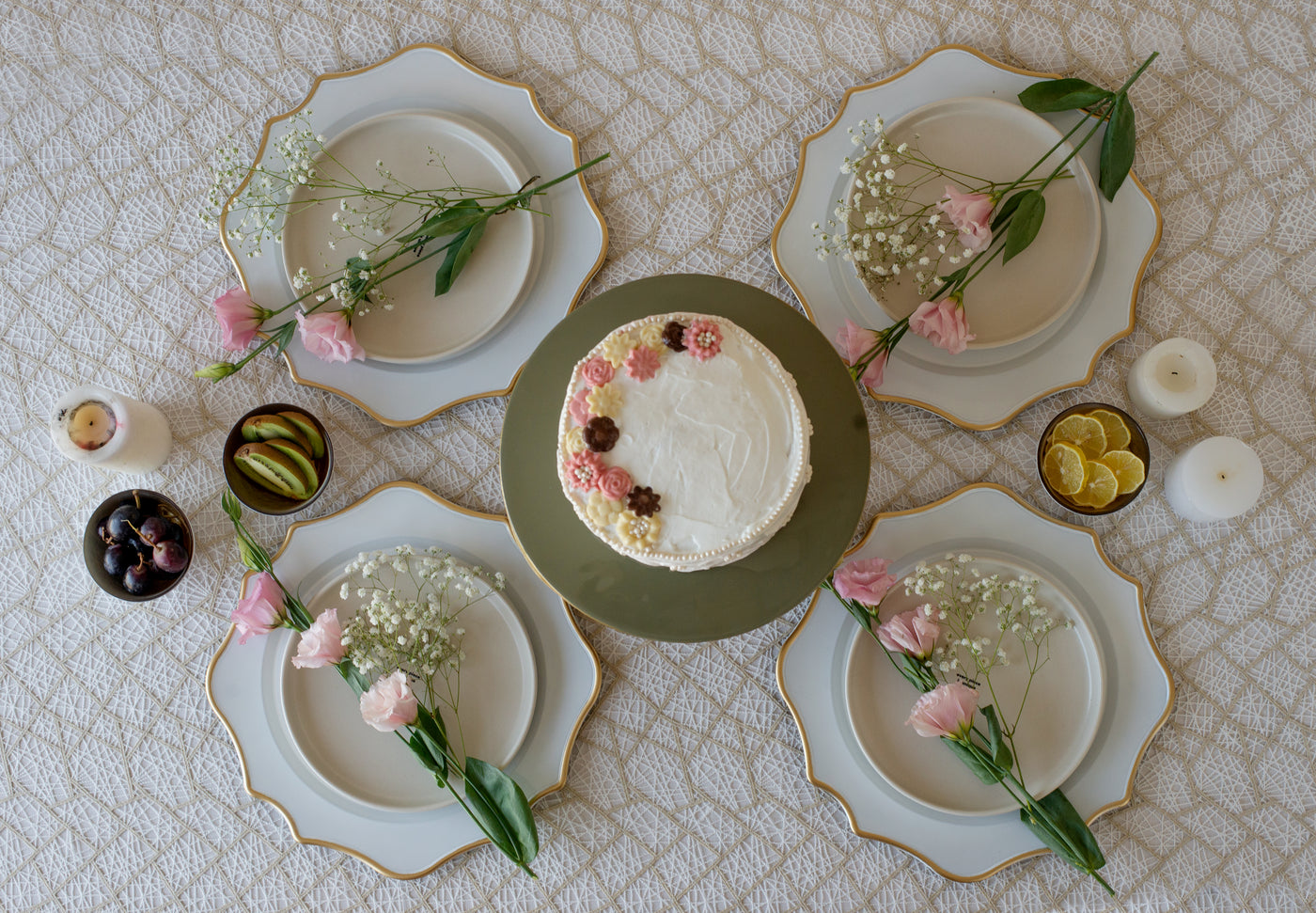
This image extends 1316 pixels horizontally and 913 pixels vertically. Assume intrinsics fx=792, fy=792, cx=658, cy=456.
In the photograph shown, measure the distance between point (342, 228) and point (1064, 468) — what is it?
1.29 m

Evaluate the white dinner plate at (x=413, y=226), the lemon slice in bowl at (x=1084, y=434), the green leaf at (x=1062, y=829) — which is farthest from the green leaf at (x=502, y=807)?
the lemon slice in bowl at (x=1084, y=434)

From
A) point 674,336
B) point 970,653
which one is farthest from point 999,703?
point 674,336

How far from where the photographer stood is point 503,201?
1.36 meters

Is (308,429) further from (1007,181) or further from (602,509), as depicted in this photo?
(1007,181)

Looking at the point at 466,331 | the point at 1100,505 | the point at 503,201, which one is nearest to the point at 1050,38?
the point at 1100,505

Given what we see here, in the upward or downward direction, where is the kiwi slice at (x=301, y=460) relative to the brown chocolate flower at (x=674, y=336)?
downward

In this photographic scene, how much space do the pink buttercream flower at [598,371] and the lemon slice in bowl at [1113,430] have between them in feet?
2.70

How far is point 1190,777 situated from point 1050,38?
1.31 meters

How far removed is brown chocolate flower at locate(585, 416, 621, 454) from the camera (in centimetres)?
103

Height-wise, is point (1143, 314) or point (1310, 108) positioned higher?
point (1310, 108)

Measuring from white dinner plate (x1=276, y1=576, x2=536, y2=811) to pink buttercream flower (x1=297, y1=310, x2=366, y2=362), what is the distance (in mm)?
375

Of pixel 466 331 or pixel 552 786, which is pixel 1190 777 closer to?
pixel 552 786

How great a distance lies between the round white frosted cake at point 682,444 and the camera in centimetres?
102

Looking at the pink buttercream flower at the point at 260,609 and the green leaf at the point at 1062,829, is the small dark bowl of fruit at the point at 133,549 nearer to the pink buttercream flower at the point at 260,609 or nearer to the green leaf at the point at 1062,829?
the pink buttercream flower at the point at 260,609
